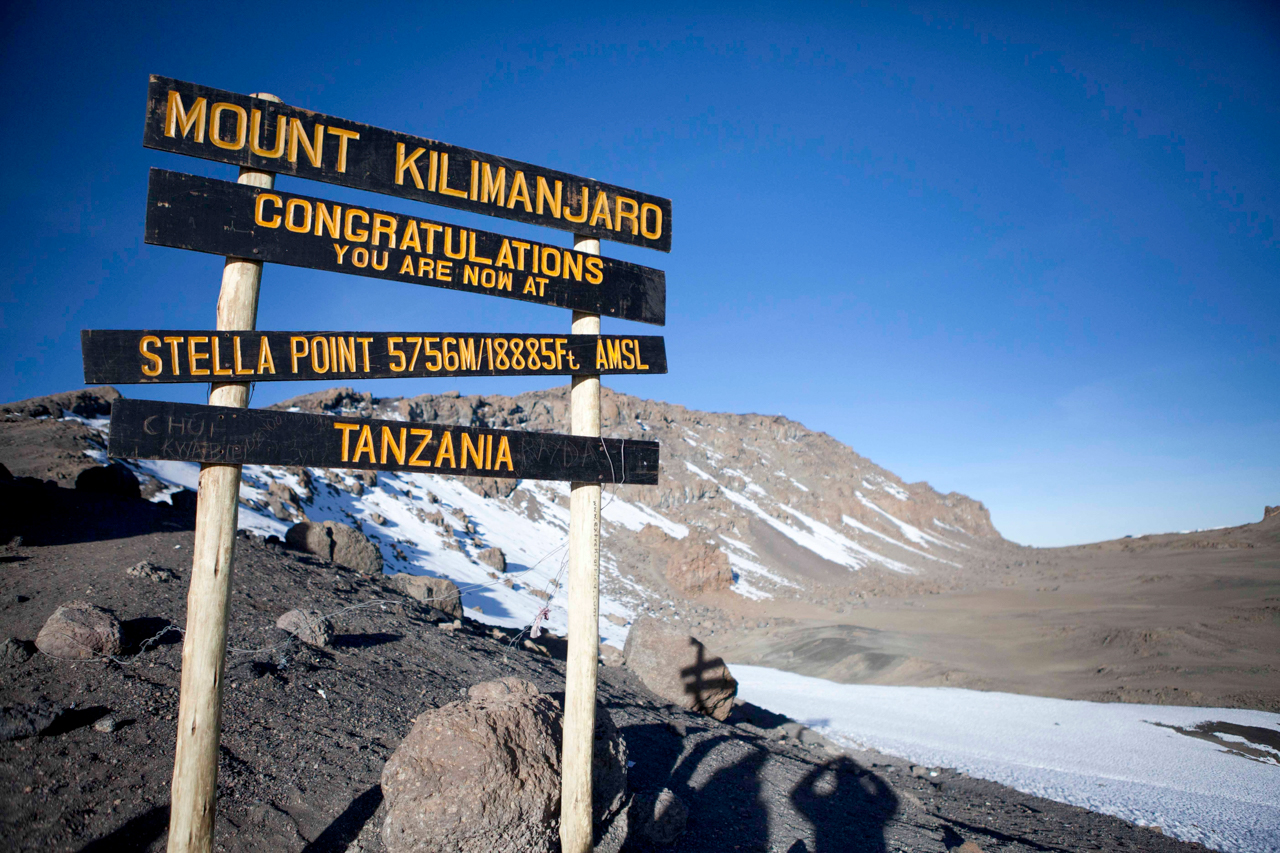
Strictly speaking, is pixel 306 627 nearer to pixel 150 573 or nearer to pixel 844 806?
pixel 150 573

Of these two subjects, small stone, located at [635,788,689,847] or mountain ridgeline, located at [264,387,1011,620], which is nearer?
small stone, located at [635,788,689,847]

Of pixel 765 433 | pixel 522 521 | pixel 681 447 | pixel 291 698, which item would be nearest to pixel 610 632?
pixel 522 521

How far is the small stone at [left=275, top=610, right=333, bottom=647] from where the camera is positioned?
708 centimetres

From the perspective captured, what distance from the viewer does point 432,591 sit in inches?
503

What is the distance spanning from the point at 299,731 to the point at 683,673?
24.6ft

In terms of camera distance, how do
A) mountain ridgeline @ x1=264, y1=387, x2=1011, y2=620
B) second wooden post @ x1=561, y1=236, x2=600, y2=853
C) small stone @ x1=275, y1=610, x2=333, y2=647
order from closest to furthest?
second wooden post @ x1=561, y1=236, x2=600, y2=853, small stone @ x1=275, y1=610, x2=333, y2=647, mountain ridgeline @ x1=264, y1=387, x2=1011, y2=620

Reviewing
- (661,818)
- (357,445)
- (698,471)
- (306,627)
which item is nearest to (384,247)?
(357,445)

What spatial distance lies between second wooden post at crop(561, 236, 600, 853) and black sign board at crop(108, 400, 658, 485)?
196 millimetres

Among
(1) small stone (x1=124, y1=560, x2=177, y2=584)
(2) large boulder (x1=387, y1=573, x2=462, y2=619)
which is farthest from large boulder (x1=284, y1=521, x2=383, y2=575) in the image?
(1) small stone (x1=124, y1=560, x2=177, y2=584)

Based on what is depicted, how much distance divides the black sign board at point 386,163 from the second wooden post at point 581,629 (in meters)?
0.32

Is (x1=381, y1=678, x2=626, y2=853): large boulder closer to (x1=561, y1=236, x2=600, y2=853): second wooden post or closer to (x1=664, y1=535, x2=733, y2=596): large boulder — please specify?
(x1=561, y1=236, x2=600, y2=853): second wooden post

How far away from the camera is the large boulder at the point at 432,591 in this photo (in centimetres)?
1220

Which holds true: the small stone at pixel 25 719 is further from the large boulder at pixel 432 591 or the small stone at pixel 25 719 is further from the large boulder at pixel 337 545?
the large boulder at pixel 337 545

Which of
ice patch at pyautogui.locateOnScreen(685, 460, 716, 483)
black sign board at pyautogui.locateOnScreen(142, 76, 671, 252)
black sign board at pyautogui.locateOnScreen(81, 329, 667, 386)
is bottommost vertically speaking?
black sign board at pyautogui.locateOnScreen(81, 329, 667, 386)
